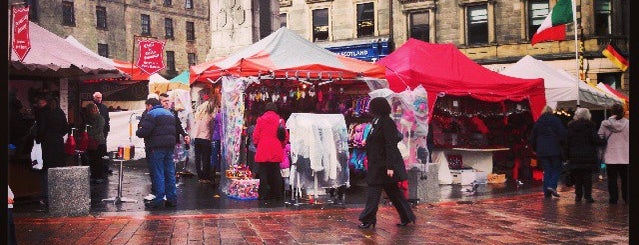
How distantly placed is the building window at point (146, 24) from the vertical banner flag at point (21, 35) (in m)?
42.9

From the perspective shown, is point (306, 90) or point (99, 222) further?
point (306, 90)

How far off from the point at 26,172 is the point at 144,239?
4872 mm

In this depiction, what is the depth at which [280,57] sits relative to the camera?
1324cm

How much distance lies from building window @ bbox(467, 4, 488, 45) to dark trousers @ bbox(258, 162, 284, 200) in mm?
24115

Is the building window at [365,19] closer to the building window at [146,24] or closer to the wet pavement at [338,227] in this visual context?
the building window at [146,24]

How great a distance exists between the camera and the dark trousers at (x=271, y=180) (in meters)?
11.6

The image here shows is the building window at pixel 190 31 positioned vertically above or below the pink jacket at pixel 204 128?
above

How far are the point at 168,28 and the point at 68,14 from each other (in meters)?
9.75

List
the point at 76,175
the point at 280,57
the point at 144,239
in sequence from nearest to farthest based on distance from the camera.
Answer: the point at 144,239 < the point at 76,175 < the point at 280,57

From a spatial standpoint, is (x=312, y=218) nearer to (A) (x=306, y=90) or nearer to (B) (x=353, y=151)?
(B) (x=353, y=151)

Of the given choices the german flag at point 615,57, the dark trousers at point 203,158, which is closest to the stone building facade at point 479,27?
the german flag at point 615,57

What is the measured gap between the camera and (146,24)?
177ft

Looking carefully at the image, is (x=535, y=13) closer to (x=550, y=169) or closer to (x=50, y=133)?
(x=550, y=169)

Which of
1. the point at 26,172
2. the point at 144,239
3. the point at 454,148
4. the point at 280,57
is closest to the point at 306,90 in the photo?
the point at 280,57
